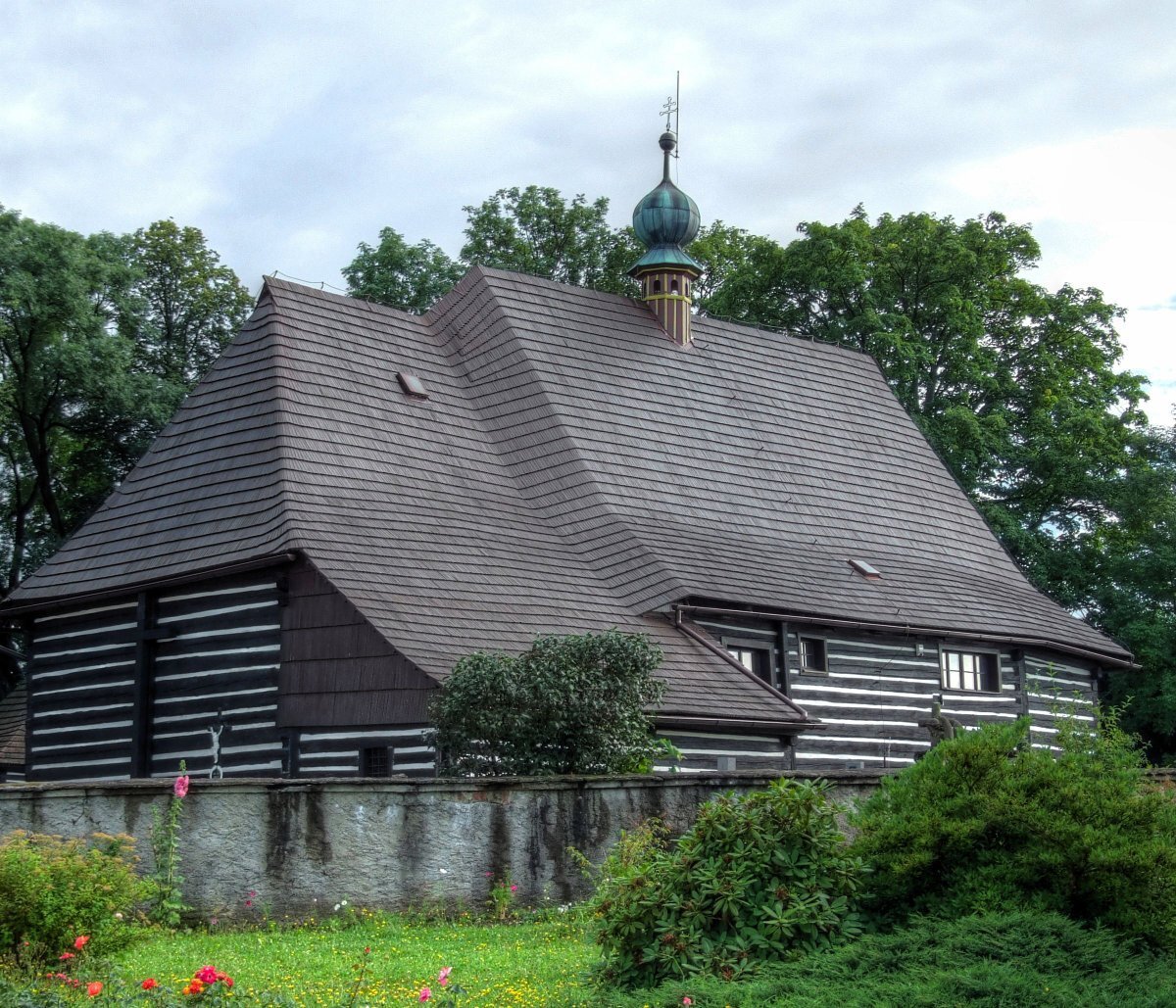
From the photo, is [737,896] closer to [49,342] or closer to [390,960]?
[390,960]

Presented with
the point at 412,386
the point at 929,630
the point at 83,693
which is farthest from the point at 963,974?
the point at 929,630

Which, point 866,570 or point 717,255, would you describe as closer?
point 866,570

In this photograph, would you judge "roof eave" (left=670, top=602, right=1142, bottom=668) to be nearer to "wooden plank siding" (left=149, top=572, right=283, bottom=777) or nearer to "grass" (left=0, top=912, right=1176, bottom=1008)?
"wooden plank siding" (left=149, top=572, right=283, bottom=777)

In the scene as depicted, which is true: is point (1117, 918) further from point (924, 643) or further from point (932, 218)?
point (932, 218)

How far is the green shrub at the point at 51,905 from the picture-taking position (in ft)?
34.3

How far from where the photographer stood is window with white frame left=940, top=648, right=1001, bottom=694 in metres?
28.2

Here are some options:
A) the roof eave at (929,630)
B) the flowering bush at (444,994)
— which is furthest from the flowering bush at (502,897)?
the roof eave at (929,630)

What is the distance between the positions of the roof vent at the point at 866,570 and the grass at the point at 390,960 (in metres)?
15.8

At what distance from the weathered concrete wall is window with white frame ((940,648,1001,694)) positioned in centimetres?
1542

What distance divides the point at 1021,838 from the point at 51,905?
19.3 ft

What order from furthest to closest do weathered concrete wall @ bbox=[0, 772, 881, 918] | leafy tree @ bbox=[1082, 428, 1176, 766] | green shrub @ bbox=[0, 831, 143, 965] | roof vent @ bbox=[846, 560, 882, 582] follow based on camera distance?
leafy tree @ bbox=[1082, 428, 1176, 766] < roof vent @ bbox=[846, 560, 882, 582] < weathered concrete wall @ bbox=[0, 772, 881, 918] < green shrub @ bbox=[0, 831, 143, 965]

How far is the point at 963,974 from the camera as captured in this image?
8508 millimetres

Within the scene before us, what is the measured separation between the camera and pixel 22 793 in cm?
1334

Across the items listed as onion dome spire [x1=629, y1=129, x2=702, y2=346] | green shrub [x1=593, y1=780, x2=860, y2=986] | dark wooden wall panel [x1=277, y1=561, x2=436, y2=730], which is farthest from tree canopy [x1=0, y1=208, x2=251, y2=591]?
green shrub [x1=593, y1=780, x2=860, y2=986]
